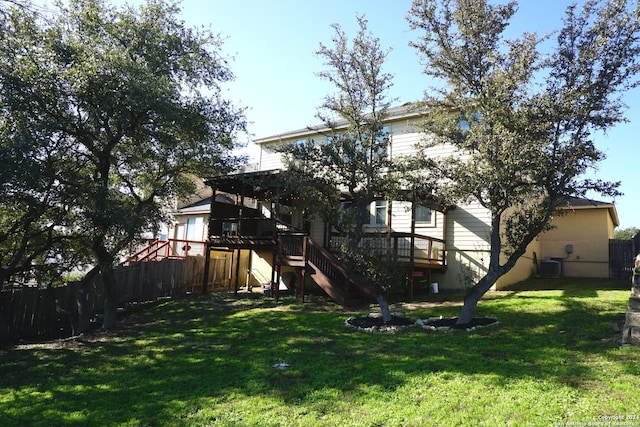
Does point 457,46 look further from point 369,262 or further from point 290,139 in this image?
point 290,139

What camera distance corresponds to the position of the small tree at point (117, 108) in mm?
9594

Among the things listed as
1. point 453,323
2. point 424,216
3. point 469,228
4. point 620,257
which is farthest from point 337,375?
point 620,257

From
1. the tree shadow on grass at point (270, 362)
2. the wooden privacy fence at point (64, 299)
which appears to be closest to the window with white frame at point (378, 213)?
the tree shadow on grass at point (270, 362)

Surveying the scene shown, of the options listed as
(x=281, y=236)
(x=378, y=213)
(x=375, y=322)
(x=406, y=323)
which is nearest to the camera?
(x=406, y=323)

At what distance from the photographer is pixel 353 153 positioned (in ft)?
33.2

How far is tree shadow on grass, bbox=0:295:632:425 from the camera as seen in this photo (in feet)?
19.7

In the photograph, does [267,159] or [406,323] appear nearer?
[406,323]

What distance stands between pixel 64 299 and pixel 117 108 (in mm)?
6145

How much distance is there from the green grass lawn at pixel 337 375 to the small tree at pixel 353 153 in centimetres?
274

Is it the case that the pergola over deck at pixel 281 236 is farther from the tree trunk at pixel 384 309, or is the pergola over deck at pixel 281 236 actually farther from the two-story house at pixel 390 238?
the tree trunk at pixel 384 309

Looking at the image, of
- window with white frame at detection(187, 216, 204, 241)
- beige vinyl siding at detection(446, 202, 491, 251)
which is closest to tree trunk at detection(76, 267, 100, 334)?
window with white frame at detection(187, 216, 204, 241)

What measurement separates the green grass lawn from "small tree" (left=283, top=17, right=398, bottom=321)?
2739 mm

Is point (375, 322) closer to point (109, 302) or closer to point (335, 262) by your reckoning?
point (335, 262)

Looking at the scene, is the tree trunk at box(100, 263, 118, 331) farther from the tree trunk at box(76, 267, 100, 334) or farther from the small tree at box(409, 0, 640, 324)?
the small tree at box(409, 0, 640, 324)
